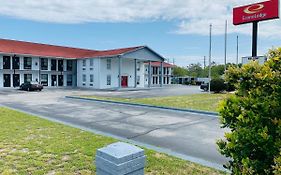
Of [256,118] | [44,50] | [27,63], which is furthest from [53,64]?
[256,118]

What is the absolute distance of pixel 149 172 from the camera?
471cm

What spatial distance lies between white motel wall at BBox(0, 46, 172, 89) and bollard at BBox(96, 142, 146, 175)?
120 ft

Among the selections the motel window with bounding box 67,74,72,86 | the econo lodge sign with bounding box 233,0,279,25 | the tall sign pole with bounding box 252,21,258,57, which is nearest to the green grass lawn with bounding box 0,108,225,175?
the tall sign pole with bounding box 252,21,258,57

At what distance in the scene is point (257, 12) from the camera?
15133mm

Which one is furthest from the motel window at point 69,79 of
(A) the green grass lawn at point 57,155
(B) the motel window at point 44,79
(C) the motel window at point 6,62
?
(A) the green grass lawn at point 57,155

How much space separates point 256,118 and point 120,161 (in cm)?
156

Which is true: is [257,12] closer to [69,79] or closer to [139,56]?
[139,56]

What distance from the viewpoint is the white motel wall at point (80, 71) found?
1576 inches

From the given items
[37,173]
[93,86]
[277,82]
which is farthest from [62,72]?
[277,82]

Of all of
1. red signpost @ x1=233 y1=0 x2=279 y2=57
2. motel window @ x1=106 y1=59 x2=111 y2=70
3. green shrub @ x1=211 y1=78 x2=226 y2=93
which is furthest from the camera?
motel window @ x1=106 y1=59 x2=111 y2=70

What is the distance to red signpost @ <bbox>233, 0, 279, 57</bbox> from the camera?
14.7 metres

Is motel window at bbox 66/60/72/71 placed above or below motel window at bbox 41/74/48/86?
above

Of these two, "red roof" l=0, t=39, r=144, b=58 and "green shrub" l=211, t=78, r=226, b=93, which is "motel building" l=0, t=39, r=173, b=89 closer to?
"red roof" l=0, t=39, r=144, b=58

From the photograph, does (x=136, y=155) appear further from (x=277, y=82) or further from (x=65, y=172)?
(x=65, y=172)
